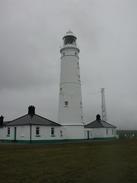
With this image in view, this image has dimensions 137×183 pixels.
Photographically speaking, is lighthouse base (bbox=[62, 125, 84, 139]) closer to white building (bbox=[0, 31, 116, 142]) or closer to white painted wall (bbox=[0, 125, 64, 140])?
white building (bbox=[0, 31, 116, 142])

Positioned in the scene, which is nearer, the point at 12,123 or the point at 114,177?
the point at 114,177

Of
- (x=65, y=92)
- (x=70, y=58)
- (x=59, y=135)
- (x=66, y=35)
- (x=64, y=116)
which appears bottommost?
(x=59, y=135)

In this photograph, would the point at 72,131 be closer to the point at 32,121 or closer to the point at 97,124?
the point at 32,121

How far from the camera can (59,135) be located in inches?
1294

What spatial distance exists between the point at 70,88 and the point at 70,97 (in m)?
1.21

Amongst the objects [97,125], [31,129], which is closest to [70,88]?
[31,129]

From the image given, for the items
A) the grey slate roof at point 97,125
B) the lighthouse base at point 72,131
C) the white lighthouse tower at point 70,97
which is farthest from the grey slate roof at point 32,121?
the grey slate roof at point 97,125

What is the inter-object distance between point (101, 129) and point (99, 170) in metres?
32.0

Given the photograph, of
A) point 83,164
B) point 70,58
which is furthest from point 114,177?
point 70,58

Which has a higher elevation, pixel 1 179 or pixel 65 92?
pixel 65 92

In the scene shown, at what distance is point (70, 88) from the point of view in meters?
32.3

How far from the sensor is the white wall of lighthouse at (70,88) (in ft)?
106

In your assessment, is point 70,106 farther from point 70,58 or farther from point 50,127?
point 70,58

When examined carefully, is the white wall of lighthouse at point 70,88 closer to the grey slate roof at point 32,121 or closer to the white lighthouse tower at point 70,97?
the white lighthouse tower at point 70,97
